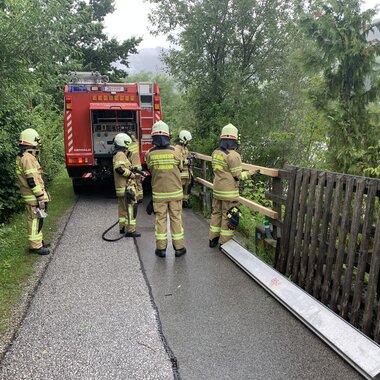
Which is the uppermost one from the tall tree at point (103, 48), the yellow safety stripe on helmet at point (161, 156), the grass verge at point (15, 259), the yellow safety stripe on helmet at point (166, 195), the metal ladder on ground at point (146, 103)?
the tall tree at point (103, 48)

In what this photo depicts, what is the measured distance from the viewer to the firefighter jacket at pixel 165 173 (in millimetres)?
5078

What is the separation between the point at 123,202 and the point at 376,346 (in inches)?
172

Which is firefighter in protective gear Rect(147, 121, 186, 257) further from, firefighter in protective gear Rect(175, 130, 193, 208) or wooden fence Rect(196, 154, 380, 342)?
firefighter in protective gear Rect(175, 130, 193, 208)

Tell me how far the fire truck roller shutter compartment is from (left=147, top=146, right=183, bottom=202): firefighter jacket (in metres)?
4.24

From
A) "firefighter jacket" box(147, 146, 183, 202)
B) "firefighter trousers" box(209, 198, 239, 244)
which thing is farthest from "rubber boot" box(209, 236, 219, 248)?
"firefighter jacket" box(147, 146, 183, 202)

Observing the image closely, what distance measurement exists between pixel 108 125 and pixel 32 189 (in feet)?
15.0

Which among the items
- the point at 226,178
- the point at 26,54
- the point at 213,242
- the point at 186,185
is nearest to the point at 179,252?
the point at 213,242

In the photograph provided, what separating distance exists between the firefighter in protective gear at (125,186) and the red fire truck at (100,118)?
9.60 ft

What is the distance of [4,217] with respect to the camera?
6.59 metres

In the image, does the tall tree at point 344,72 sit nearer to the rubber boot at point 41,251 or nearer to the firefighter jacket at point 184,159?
the firefighter jacket at point 184,159

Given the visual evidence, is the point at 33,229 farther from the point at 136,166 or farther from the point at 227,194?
the point at 227,194

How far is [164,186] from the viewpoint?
5137 millimetres

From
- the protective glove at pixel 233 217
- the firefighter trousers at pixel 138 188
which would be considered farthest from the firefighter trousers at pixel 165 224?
the firefighter trousers at pixel 138 188

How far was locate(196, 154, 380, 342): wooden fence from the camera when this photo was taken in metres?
A: 3.14
